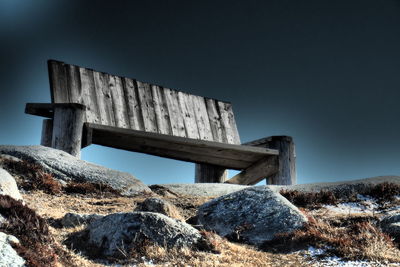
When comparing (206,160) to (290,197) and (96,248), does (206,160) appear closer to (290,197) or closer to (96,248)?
(290,197)

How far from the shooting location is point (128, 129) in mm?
14602

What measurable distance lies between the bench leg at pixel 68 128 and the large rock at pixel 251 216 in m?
5.43

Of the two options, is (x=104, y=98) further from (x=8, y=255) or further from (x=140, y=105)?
(x=8, y=255)

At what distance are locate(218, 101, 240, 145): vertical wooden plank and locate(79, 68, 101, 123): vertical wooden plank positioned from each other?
167 inches

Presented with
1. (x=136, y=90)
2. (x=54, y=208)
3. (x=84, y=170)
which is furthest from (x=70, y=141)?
(x=54, y=208)

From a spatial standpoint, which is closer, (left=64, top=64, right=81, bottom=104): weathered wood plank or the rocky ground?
the rocky ground

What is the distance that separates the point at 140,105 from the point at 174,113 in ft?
3.64

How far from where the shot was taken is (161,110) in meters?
16.1

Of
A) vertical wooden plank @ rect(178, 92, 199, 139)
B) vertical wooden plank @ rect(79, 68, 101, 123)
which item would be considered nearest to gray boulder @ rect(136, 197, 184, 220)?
vertical wooden plank @ rect(79, 68, 101, 123)

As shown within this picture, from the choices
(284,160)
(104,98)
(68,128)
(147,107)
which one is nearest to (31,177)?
(68,128)

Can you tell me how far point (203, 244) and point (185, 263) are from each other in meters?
0.64

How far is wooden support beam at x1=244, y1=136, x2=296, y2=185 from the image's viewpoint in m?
16.4

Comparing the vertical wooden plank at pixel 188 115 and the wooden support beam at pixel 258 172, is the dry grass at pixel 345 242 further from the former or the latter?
the vertical wooden plank at pixel 188 115

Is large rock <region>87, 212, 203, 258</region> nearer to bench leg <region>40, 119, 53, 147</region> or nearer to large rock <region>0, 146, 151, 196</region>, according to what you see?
large rock <region>0, 146, 151, 196</region>
